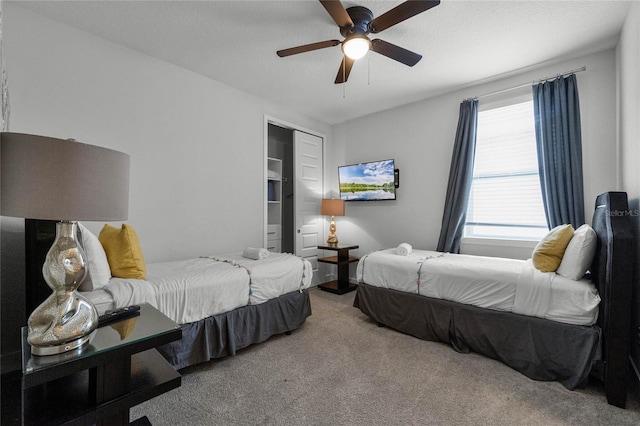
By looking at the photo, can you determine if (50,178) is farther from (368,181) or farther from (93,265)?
(368,181)

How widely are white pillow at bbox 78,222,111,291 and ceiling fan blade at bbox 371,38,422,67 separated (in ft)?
7.95

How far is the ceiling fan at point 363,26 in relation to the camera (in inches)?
69.0

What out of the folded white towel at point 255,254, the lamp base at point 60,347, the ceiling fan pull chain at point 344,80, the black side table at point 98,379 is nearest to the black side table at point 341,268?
the folded white towel at point 255,254

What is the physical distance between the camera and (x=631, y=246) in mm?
1632

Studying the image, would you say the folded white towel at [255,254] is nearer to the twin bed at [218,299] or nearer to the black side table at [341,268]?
the twin bed at [218,299]

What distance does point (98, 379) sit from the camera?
957 millimetres

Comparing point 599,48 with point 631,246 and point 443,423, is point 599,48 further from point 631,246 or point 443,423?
point 443,423

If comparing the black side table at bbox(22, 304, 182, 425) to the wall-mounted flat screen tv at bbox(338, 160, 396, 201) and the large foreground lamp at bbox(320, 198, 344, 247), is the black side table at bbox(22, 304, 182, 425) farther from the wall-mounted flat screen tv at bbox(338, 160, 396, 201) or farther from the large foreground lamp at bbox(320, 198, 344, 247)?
the wall-mounted flat screen tv at bbox(338, 160, 396, 201)

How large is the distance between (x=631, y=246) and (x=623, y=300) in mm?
340

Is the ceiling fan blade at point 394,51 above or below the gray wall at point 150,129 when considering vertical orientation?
above

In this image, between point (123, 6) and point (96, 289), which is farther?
point (123, 6)

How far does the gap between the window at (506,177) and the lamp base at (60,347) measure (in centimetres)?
368

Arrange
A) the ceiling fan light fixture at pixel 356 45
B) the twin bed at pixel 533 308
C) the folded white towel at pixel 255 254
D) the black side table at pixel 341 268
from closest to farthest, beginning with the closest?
the twin bed at pixel 533 308 < the ceiling fan light fixture at pixel 356 45 < the folded white towel at pixel 255 254 < the black side table at pixel 341 268

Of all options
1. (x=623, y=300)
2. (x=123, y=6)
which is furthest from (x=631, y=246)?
(x=123, y=6)
